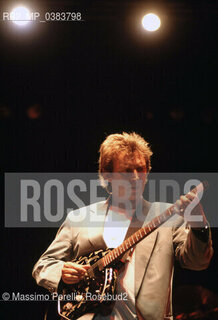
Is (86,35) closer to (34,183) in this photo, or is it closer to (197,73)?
(197,73)

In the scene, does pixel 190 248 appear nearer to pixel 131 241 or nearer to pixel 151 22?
pixel 131 241

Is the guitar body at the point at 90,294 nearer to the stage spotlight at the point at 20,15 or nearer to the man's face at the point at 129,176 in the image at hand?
the man's face at the point at 129,176

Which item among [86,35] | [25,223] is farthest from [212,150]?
[25,223]

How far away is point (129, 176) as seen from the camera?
2428mm

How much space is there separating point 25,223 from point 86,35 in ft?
4.76

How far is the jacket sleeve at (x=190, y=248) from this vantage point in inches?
75.4

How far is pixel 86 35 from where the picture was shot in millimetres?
2914

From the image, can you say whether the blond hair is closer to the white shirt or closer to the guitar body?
the white shirt

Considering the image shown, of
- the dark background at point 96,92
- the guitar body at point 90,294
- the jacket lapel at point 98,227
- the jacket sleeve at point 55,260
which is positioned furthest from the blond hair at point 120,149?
the guitar body at point 90,294

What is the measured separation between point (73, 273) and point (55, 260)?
0.20m

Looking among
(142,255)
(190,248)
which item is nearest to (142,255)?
(142,255)

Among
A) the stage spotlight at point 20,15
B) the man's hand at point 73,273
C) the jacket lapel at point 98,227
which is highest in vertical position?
the stage spotlight at point 20,15

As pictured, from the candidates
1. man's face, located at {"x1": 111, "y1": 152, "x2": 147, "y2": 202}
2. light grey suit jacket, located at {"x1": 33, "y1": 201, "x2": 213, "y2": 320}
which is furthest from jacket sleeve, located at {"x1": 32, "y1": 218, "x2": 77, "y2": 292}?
man's face, located at {"x1": 111, "y1": 152, "x2": 147, "y2": 202}

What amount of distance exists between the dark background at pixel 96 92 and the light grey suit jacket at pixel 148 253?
49cm
